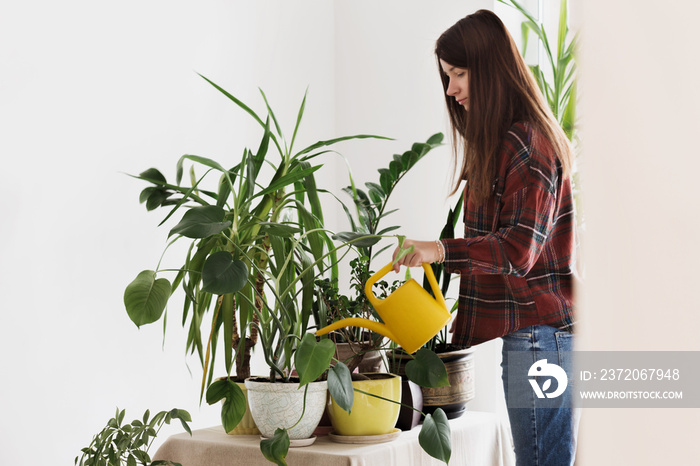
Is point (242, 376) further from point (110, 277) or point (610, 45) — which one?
point (610, 45)

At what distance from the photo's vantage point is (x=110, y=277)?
5.96 feet

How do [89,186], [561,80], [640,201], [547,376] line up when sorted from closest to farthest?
[640,201]
[547,376]
[89,186]
[561,80]

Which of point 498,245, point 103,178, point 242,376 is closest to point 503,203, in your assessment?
point 498,245

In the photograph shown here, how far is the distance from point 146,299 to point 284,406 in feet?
1.04

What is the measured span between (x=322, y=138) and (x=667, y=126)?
8.38 feet

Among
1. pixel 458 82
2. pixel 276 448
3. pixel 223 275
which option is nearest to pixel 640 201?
pixel 223 275

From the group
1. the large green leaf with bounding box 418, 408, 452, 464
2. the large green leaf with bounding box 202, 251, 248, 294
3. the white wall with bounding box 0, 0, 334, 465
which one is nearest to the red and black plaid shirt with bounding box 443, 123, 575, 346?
the large green leaf with bounding box 418, 408, 452, 464

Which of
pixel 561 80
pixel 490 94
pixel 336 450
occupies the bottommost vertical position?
pixel 336 450

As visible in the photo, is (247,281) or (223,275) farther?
(247,281)

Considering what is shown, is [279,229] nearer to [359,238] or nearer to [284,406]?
[359,238]

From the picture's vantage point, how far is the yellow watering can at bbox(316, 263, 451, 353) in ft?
3.93

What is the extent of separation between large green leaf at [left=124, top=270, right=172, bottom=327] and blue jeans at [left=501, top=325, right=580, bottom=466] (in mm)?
676

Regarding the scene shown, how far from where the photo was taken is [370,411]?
1210 mm

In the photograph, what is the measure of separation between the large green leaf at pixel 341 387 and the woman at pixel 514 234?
0.24 metres
